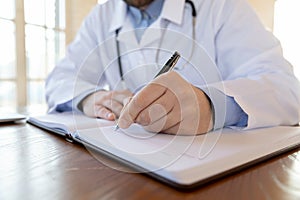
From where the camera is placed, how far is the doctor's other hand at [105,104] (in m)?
0.66

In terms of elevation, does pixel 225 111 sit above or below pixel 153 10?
below

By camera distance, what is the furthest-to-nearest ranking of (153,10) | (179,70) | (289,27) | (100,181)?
(289,27)
(153,10)
(179,70)
(100,181)

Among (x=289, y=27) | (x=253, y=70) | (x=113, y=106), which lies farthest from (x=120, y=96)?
(x=289, y=27)

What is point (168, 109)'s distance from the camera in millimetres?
465

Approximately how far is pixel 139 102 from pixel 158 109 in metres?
0.04

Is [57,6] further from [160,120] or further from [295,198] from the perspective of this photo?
[295,198]

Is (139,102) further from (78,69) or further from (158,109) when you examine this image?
(78,69)

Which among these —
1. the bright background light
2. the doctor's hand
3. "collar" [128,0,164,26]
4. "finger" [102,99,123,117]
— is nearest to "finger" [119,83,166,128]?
the doctor's hand

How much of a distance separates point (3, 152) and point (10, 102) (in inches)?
70.4

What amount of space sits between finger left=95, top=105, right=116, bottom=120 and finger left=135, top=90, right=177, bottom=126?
7.6 inches

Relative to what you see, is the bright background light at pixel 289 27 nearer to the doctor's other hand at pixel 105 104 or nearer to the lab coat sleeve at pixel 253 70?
the lab coat sleeve at pixel 253 70

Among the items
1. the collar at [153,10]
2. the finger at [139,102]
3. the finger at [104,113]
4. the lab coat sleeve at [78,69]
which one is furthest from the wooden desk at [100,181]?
the collar at [153,10]

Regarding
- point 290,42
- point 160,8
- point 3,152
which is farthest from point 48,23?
point 290,42

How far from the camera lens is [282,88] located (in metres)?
0.62
